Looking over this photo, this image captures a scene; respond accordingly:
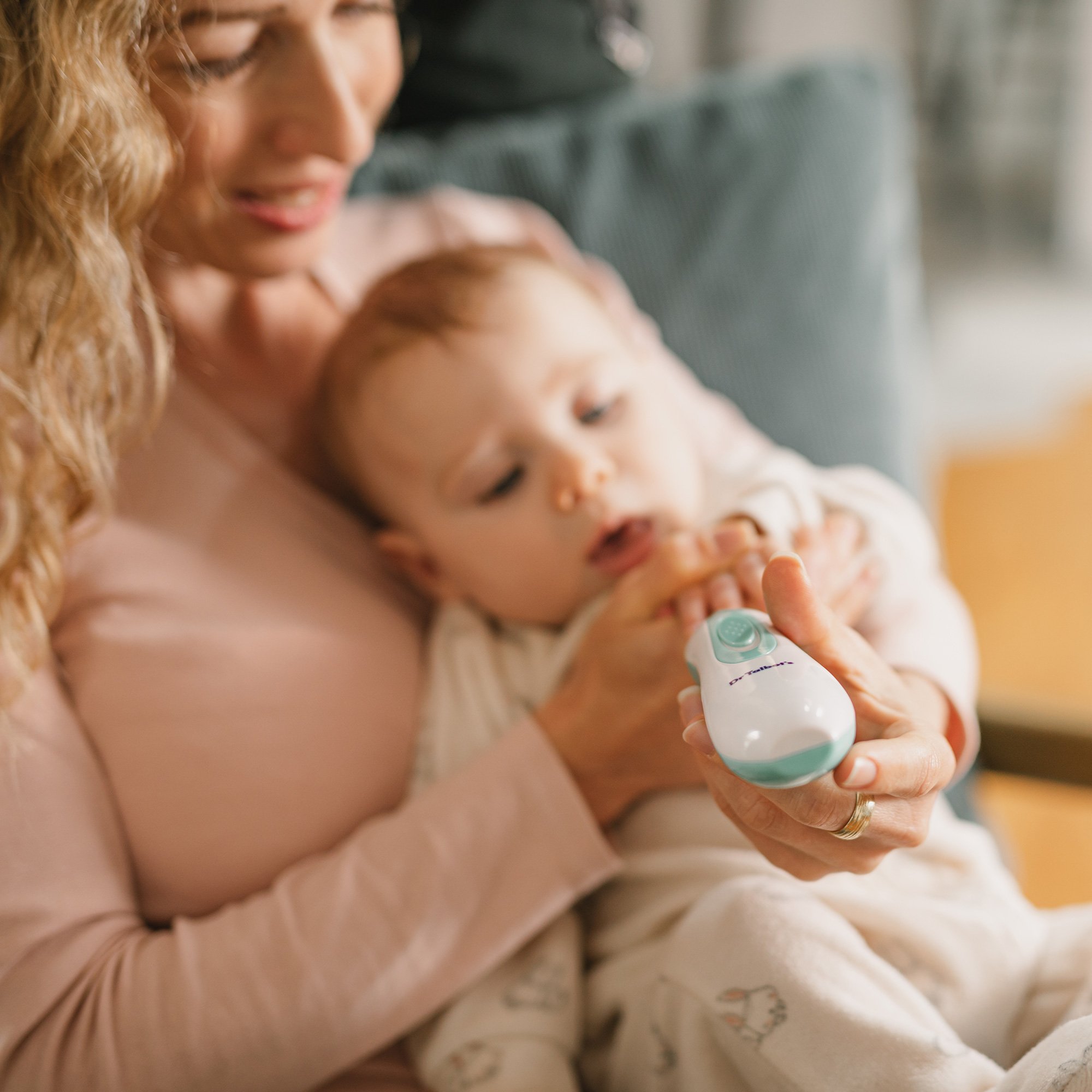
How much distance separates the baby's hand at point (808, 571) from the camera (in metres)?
0.75

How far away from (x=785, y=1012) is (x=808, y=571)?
0.30 meters

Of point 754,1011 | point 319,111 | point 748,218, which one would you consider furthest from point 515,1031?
point 748,218

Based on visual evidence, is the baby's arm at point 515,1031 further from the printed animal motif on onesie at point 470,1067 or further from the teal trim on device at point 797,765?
the teal trim on device at point 797,765

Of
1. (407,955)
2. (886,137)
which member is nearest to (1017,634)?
(886,137)

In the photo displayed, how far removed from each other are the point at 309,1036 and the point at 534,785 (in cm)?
24

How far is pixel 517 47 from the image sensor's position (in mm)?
1307

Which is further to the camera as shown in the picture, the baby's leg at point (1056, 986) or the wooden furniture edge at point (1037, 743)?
the wooden furniture edge at point (1037, 743)

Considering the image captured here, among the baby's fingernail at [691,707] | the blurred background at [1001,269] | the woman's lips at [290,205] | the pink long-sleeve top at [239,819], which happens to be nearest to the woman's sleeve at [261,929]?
the pink long-sleeve top at [239,819]

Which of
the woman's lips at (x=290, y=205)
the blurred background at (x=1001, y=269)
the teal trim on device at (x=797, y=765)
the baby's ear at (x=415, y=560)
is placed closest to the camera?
the teal trim on device at (x=797, y=765)

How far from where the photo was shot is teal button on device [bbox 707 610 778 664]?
0.58 meters

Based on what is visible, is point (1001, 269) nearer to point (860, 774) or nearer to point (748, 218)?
point (748, 218)

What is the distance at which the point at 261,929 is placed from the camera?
2.52ft

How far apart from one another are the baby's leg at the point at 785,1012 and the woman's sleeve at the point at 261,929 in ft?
0.35

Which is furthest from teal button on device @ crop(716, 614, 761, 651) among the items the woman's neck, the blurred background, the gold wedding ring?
the blurred background
